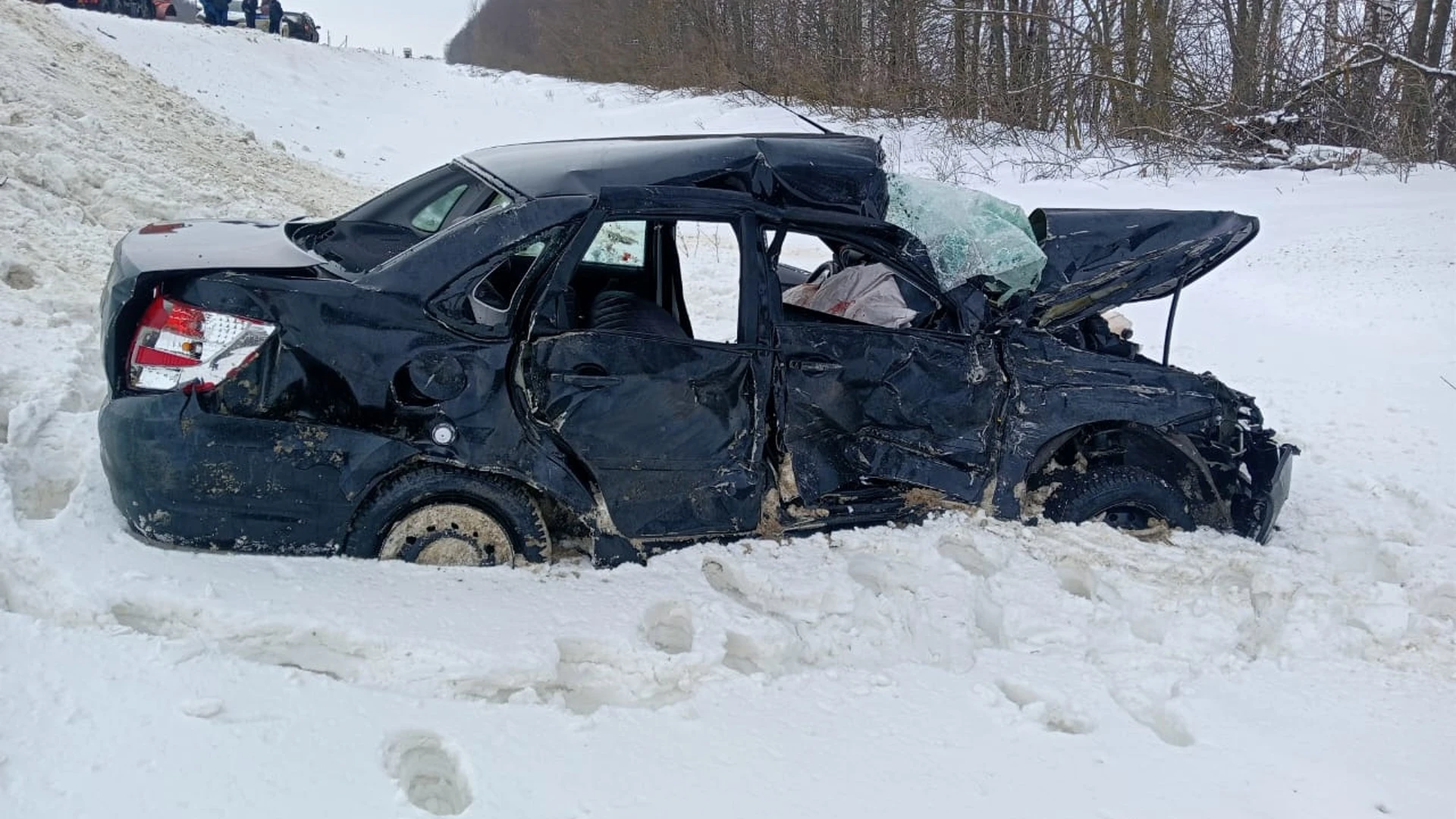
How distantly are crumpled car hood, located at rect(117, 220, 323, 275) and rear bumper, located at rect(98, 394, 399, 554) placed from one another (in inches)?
18.2

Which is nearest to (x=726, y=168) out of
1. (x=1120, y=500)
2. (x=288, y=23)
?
(x=1120, y=500)

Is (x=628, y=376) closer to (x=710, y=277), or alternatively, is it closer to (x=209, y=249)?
(x=209, y=249)

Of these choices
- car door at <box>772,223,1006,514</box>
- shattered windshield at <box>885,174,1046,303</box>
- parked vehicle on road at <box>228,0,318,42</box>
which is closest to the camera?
car door at <box>772,223,1006,514</box>

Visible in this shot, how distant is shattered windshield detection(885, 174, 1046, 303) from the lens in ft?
14.2

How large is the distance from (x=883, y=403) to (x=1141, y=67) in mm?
15143

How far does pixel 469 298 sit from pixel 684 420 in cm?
86

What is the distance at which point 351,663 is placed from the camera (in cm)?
322

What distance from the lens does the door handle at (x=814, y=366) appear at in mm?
4059

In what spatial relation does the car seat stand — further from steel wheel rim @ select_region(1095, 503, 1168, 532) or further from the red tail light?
steel wheel rim @ select_region(1095, 503, 1168, 532)

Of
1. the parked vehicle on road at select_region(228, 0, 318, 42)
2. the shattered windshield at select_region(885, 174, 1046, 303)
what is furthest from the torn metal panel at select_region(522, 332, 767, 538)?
the parked vehicle on road at select_region(228, 0, 318, 42)

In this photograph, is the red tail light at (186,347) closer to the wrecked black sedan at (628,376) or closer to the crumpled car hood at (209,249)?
the wrecked black sedan at (628,376)

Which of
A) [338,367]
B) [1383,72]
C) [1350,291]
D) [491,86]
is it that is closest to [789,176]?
[338,367]

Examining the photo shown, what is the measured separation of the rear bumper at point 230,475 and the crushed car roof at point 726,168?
117 centimetres

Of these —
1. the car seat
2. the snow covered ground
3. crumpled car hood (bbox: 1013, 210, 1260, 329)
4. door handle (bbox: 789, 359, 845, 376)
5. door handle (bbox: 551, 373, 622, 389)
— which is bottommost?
the snow covered ground
